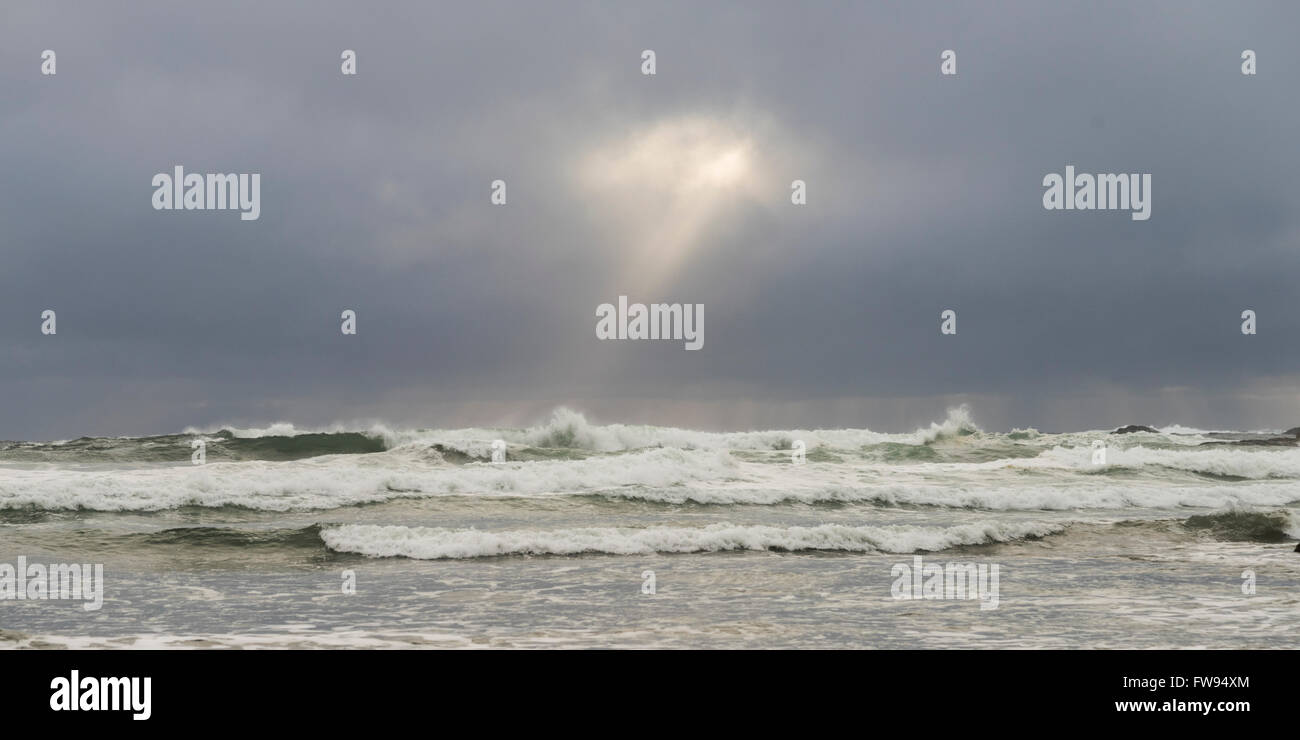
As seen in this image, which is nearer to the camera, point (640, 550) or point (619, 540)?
point (640, 550)

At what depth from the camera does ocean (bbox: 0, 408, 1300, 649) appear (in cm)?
931

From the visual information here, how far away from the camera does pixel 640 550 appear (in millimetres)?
15398

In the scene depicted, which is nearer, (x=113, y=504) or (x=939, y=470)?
(x=113, y=504)

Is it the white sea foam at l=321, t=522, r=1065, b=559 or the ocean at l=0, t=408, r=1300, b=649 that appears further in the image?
the white sea foam at l=321, t=522, r=1065, b=559

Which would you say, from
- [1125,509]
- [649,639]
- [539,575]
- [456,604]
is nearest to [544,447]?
[1125,509]

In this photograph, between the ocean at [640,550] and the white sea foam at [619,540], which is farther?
the white sea foam at [619,540]

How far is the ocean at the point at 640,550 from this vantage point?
30.6 ft

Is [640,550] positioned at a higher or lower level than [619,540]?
lower
